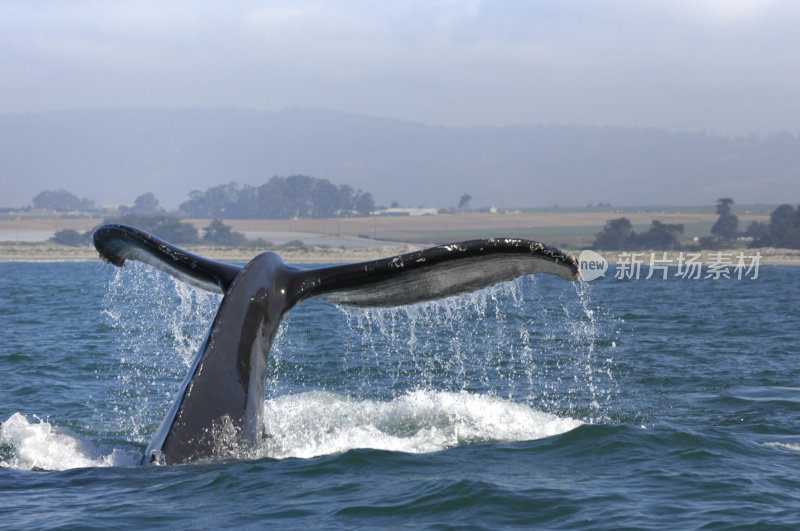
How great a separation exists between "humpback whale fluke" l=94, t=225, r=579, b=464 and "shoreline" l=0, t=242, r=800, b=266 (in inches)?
3382

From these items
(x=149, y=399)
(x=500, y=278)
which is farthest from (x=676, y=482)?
(x=149, y=399)

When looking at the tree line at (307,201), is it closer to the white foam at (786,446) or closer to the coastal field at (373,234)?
the coastal field at (373,234)

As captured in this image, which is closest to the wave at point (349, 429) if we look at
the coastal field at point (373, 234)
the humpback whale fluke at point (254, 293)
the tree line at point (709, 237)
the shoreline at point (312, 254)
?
the humpback whale fluke at point (254, 293)

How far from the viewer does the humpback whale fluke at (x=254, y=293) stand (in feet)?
23.3

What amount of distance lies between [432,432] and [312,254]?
95.6 metres

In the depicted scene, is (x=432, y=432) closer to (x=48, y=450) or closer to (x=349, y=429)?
(x=349, y=429)

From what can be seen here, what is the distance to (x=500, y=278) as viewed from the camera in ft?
24.0

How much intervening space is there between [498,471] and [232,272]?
2564 millimetres

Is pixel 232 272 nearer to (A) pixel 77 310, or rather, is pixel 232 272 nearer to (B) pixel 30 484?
(B) pixel 30 484

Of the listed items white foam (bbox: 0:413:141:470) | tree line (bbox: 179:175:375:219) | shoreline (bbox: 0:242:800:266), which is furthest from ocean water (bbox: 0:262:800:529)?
tree line (bbox: 179:175:375:219)

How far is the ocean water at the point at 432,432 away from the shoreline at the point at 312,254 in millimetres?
77489

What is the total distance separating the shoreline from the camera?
320ft

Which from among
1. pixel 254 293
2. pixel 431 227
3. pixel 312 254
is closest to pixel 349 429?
pixel 254 293

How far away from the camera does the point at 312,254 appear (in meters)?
104
